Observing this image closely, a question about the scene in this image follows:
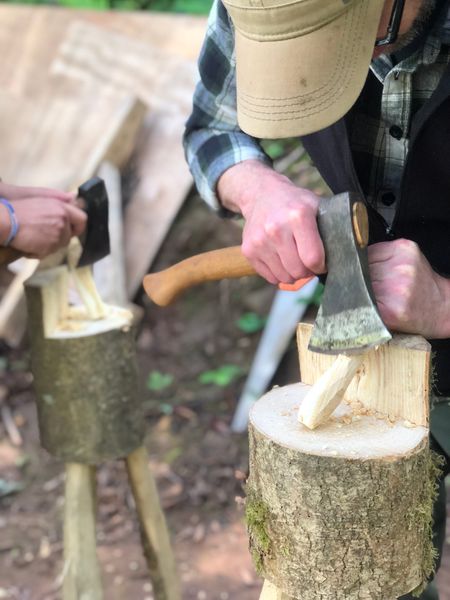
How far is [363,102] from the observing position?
1.82 m

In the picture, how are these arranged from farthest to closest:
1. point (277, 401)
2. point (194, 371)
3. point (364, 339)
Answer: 1. point (194, 371)
2. point (277, 401)
3. point (364, 339)

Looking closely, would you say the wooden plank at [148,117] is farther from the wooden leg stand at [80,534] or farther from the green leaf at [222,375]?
the wooden leg stand at [80,534]

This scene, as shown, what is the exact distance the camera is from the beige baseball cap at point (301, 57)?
1428 mm

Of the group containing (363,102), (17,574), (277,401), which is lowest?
(17,574)

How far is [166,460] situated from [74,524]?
1322 millimetres

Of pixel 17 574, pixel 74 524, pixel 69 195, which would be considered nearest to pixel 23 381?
pixel 17 574

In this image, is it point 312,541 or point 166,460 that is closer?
point 312,541

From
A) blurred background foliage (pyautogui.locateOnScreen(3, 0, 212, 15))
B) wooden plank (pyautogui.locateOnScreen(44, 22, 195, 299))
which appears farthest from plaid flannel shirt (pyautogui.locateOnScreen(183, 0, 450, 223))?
blurred background foliage (pyautogui.locateOnScreen(3, 0, 212, 15))

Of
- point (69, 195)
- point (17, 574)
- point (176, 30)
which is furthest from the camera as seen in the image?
point (176, 30)

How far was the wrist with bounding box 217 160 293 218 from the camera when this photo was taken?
181cm

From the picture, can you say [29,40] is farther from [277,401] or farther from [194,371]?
[277,401]

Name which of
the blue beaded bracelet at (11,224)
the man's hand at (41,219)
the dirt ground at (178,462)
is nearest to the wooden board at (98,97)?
the dirt ground at (178,462)

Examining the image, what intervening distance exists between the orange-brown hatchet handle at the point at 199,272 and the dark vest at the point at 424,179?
0.92ft

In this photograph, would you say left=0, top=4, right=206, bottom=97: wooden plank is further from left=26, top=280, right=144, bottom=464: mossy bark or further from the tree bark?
the tree bark
